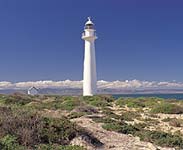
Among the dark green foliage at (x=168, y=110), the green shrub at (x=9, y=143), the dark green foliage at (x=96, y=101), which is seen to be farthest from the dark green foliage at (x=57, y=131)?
the dark green foliage at (x=96, y=101)

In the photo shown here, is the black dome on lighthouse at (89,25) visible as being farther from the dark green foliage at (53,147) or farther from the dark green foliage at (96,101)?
the dark green foliage at (53,147)

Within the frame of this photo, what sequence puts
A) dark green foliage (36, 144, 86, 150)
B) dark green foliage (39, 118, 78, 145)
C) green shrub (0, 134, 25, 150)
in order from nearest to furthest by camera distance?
green shrub (0, 134, 25, 150) < dark green foliage (36, 144, 86, 150) < dark green foliage (39, 118, 78, 145)

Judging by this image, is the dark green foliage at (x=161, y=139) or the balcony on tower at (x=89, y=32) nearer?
the dark green foliage at (x=161, y=139)

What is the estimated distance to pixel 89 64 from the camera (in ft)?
140

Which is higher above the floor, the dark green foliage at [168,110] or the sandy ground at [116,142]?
the dark green foliage at [168,110]

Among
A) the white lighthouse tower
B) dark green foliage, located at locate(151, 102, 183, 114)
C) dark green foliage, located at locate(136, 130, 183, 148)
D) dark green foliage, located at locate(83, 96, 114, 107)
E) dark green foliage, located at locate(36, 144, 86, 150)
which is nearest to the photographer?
dark green foliage, located at locate(36, 144, 86, 150)

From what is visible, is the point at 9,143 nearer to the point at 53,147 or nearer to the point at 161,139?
the point at 53,147

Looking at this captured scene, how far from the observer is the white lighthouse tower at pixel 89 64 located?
4253 centimetres

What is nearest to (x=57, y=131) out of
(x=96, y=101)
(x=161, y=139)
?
(x=161, y=139)

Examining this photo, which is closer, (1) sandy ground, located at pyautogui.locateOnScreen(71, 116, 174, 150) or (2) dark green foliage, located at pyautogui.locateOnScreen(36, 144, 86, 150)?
(2) dark green foliage, located at pyautogui.locateOnScreen(36, 144, 86, 150)

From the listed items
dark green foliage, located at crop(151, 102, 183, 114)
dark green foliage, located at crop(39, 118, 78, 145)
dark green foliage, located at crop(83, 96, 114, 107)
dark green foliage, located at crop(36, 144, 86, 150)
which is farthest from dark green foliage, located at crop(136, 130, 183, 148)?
dark green foliage, located at crop(83, 96, 114, 107)

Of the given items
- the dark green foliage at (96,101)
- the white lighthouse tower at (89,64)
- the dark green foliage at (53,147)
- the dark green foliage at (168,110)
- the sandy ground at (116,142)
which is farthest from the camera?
the white lighthouse tower at (89,64)

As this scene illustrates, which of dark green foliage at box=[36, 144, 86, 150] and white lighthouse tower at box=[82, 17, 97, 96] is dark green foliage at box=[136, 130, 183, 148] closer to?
dark green foliage at box=[36, 144, 86, 150]

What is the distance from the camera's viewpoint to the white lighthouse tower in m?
42.5
